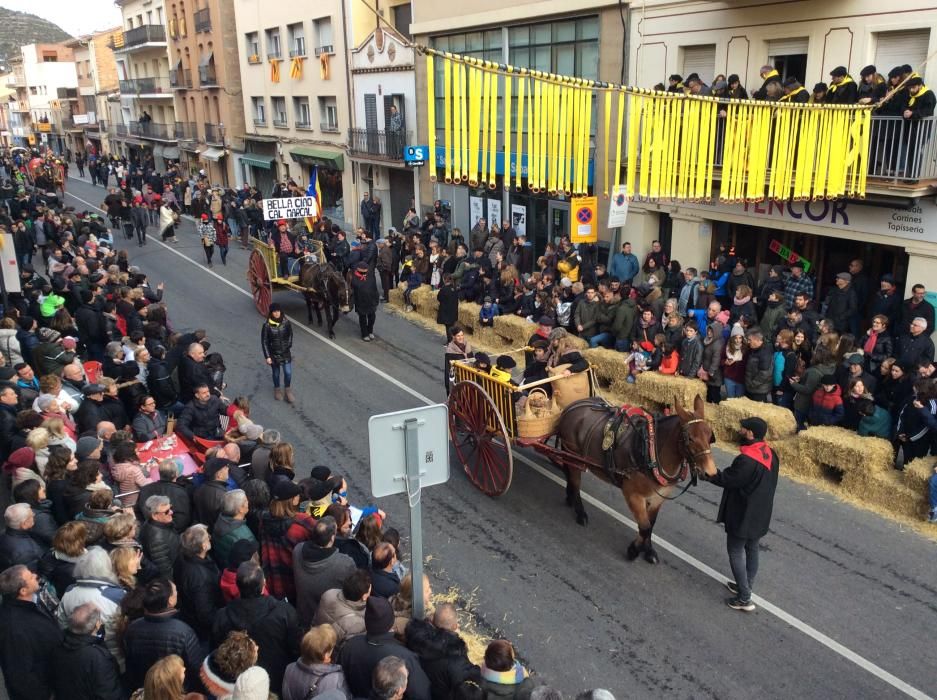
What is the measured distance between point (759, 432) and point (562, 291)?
26.9 feet

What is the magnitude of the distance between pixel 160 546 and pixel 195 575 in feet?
2.53

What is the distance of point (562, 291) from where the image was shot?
14.9m

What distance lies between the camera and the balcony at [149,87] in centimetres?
5125

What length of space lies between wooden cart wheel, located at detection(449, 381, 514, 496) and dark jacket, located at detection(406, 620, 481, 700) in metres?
3.76

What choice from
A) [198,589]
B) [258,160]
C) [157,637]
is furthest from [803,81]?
[258,160]

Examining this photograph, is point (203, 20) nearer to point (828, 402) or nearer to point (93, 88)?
point (93, 88)

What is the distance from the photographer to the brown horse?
705cm

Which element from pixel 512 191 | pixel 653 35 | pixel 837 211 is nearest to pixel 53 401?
pixel 837 211

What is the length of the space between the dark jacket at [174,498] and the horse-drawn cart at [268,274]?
31.7 feet

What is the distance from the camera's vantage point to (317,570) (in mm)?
5879

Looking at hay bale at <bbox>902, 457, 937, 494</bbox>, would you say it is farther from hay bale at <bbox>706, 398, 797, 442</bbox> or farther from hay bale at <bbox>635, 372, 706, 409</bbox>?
hay bale at <bbox>635, 372, 706, 409</bbox>

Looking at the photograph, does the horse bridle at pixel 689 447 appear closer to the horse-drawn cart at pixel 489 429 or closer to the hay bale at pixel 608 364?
the horse-drawn cart at pixel 489 429

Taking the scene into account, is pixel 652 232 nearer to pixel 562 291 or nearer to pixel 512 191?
pixel 562 291

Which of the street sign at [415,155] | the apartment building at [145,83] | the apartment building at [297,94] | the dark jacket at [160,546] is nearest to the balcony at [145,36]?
the apartment building at [145,83]
